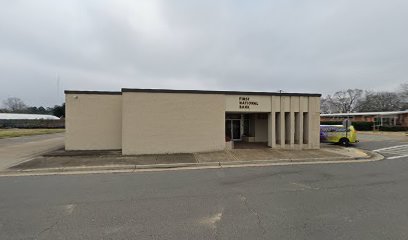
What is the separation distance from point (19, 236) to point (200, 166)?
7.59 meters

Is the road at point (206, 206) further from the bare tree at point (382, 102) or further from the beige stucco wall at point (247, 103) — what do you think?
the bare tree at point (382, 102)

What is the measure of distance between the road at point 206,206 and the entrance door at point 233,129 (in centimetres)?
1133

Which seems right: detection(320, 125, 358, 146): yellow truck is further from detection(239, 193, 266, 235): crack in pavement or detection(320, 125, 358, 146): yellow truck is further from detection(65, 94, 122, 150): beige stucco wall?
detection(239, 193, 266, 235): crack in pavement

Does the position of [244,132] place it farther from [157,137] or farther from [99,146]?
[99,146]

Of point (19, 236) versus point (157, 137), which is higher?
point (157, 137)

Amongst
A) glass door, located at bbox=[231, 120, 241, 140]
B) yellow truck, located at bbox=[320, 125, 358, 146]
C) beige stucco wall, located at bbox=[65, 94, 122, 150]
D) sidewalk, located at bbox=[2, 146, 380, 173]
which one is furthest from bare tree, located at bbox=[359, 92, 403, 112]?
beige stucco wall, located at bbox=[65, 94, 122, 150]

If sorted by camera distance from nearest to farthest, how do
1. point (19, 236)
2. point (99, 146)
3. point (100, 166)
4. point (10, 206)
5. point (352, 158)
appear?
point (19, 236) < point (10, 206) < point (100, 166) < point (352, 158) < point (99, 146)

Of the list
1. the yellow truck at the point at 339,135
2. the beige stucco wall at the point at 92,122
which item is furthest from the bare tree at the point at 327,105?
the beige stucco wall at the point at 92,122

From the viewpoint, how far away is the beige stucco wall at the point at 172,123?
1465 centimetres

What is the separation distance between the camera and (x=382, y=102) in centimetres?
7500

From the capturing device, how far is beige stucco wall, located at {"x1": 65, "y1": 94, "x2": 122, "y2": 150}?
1642cm

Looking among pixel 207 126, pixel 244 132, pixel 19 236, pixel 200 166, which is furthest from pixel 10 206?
pixel 244 132

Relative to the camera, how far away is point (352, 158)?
1344cm

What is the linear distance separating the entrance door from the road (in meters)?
11.3
